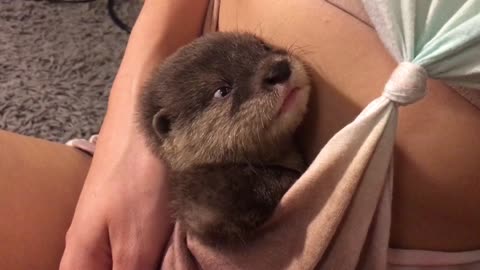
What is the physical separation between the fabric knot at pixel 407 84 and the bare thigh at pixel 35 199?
0.51 meters

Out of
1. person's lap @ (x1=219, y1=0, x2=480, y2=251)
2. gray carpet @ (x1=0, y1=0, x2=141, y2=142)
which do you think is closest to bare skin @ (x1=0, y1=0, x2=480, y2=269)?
person's lap @ (x1=219, y1=0, x2=480, y2=251)

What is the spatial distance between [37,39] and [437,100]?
135 centimetres

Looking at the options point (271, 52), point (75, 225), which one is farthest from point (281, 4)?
point (75, 225)

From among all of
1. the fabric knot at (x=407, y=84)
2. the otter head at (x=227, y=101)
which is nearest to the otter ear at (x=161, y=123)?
the otter head at (x=227, y=101)

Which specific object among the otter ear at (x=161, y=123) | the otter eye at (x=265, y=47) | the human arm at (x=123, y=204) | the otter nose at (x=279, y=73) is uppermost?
the otter eye at (x=265, y=47)

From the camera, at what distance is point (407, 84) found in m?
0.63

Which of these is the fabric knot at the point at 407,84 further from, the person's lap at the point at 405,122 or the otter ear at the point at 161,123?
the otter ear at the point at 161,123

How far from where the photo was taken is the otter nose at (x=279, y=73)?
0.74 meters

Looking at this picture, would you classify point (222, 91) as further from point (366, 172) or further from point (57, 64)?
point (57, 64)

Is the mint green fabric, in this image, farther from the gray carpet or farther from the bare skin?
the gray carpet

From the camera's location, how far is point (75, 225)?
88 cm

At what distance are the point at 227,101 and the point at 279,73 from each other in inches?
2.8

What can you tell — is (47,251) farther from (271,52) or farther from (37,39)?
(37,39)

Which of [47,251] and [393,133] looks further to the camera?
[47,251]
